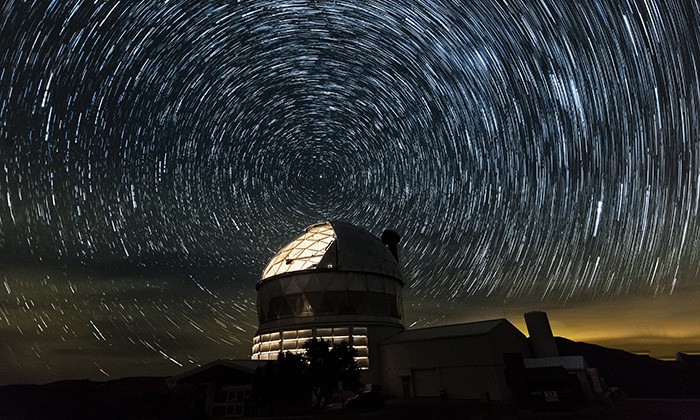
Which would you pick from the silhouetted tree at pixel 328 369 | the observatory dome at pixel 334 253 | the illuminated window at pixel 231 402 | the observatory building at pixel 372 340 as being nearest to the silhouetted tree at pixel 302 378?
the silhouetted tree at pixel 328 369

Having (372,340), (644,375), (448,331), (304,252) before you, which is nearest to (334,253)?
(304,252)

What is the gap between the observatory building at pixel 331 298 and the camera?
3484cm

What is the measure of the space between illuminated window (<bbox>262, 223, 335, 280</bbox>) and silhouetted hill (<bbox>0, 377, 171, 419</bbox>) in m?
34.9

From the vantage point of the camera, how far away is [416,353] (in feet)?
103

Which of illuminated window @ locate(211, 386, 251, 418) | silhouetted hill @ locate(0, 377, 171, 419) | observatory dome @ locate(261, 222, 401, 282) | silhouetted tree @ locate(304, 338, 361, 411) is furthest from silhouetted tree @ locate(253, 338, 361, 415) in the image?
silhouetted hill @ locate(0, 377, 171, 419)

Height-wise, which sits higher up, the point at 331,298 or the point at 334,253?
the point at 334,253

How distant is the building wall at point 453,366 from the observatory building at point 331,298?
203cm

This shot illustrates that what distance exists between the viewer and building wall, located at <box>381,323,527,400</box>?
89.0 ft

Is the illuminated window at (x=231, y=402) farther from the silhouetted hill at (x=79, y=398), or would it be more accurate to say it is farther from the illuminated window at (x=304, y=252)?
the silhouetted hill at (x=79, y=398)

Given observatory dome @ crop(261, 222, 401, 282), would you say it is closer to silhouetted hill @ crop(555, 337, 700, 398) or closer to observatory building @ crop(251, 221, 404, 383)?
observatory building @ crop(251, 221, 404, 383)

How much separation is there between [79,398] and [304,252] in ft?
244

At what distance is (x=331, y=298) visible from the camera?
36.2 meters

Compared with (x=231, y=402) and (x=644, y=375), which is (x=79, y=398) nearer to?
(x=231, y=402)

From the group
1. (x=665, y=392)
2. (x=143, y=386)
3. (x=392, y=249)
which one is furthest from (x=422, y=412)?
(x=143, y=386)
